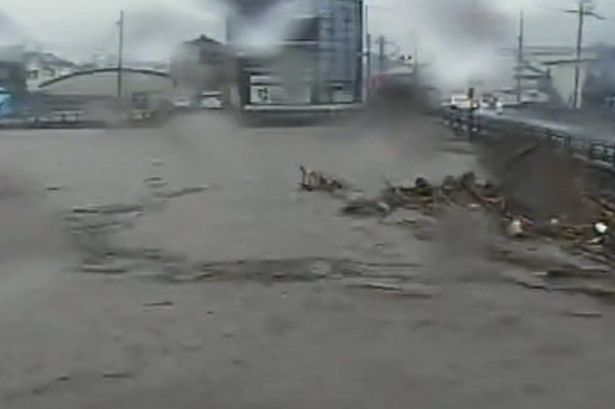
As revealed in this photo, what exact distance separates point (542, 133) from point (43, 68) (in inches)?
133

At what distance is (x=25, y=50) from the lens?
19.2 feet

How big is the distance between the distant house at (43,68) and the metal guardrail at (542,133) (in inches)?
94.6

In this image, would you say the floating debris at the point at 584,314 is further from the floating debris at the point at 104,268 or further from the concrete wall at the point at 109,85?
the concrete wall at the point at 109,85

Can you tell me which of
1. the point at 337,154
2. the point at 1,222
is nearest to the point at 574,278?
the point at 1,222

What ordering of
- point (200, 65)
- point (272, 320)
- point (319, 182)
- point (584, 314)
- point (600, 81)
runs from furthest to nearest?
point (319, 182) → point (200, 65) → point (600, 81) → point (584, 314) → point (272, 320)

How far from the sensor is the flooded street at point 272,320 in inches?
103

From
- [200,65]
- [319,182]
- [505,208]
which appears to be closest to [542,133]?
[505,208]

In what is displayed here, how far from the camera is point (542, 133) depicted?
6930 mm

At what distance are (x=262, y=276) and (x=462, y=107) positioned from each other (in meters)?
2.67

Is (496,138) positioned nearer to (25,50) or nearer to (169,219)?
(169,219)

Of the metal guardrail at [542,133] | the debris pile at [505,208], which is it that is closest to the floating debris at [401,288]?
the debris pile at [505,208]

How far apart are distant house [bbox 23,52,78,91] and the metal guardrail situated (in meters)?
2.40

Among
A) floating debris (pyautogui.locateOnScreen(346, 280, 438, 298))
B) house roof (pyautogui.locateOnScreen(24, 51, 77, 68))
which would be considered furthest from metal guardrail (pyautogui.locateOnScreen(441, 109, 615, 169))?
floating debris (pyautogui.locateOnScreen(346, 280, 438, 298))

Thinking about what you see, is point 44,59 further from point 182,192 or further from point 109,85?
point 109,85
